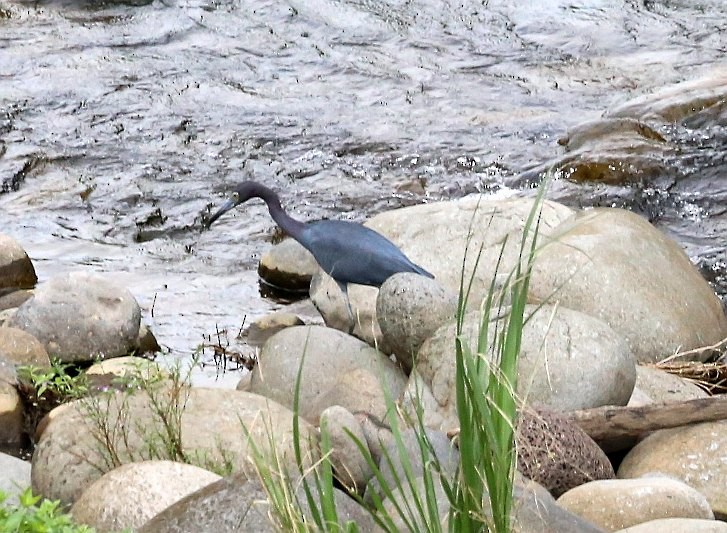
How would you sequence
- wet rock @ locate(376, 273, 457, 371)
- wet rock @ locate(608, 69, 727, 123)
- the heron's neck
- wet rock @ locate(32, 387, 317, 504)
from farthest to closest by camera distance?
wet rock @ locate(608, 69, 727, 123) → the heron's neck → wet rock @ locate(376, 273, 457, 371) → wet rock @ locate(32, 387, 317, 504)

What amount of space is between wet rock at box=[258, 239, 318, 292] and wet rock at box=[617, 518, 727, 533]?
4.18m

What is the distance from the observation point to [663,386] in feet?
18.9

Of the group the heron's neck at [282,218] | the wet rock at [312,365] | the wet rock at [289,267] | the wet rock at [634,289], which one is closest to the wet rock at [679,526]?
the wet rock at [312,365]

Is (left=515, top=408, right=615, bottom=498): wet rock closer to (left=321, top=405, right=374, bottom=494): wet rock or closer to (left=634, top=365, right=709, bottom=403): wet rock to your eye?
(left=321, top=405, right=374, bottom=494): wet rock

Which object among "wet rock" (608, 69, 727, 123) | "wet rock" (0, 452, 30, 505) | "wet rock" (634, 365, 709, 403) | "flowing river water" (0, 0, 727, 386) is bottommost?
"flowing river water" (0, 0, 727, 386)

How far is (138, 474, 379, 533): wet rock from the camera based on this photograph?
3.50 metres

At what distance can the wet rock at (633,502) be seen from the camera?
395 cm

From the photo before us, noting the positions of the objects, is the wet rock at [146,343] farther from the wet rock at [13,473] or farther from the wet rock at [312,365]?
the wet rock at [13,473]

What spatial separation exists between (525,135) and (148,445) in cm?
618

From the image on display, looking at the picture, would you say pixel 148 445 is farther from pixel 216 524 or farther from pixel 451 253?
pixel 451 253

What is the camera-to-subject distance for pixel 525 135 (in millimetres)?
10211

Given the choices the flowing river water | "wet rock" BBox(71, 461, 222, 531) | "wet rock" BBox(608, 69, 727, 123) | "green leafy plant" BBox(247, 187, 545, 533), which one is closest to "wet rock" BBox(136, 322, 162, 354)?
the flowing river water

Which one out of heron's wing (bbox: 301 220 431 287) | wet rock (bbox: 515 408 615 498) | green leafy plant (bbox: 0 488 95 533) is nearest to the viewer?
green leafy plant (bbox: 0 488 95 533)

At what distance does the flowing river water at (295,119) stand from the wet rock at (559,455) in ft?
7.55
